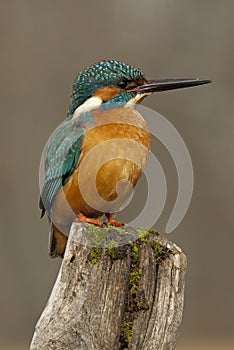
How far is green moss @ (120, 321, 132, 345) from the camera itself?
1986 mm

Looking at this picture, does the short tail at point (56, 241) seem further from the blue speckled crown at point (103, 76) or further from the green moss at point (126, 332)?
the green moss at point (126, 332)

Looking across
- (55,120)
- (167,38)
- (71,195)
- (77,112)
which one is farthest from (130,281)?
(167,38)

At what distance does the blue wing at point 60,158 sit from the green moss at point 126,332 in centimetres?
80

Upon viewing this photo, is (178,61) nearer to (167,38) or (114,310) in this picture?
(167,38)

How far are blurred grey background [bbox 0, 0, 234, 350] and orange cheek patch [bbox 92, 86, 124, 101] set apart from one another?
7.07ft

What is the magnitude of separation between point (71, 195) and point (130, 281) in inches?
28.8

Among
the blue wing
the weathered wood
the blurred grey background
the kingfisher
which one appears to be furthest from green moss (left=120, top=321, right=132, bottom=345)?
the blurred grey background

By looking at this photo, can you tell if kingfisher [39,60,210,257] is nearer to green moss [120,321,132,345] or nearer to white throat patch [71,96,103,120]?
white throat patch [71,96,103,120]

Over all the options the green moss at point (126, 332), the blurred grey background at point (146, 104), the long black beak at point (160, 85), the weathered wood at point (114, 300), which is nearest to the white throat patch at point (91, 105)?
the long black beak at point (160, 85)

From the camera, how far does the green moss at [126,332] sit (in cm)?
199

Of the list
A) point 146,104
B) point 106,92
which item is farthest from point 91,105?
point 146,104

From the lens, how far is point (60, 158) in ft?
8.85

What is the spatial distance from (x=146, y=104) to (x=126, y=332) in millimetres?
3221

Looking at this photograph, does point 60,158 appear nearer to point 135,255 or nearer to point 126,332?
point 135,255
